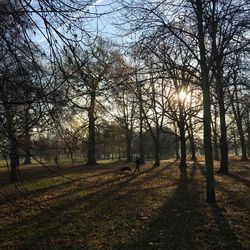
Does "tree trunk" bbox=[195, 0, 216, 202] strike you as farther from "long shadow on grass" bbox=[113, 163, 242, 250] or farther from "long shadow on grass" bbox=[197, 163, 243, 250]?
"long shadow on grass" bbox=[197, 163, 243, 250]

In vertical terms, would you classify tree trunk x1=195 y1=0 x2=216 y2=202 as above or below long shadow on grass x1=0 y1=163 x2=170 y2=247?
above

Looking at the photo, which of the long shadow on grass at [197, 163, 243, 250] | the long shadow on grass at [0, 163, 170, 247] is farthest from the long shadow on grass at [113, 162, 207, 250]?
the long shadow on grass at [0, 163, 170, 247]

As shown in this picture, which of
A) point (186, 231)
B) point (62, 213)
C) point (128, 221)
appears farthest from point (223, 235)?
point (62, 213)

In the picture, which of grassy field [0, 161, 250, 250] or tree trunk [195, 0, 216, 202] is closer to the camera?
grassy field [0, 161, 250, 250]

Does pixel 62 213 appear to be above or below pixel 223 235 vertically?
above

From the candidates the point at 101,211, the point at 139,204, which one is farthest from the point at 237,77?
the point at 101,211

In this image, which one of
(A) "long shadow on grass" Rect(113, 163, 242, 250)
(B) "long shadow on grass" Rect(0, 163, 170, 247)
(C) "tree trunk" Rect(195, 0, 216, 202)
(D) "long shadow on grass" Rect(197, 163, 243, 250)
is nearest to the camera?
(D) "long shadow on grass" Rect(197, 163, 243, 250)

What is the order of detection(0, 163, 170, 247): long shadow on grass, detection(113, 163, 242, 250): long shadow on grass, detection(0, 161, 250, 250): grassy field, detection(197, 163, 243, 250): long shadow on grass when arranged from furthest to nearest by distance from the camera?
detection(0, 163, 170, 247): long shadow on grass → detection(0, 161, 250, 250): grassy field → detection(113, 163, 242, 250): long shadow on grass → detection(197, 163, 243, 250): long shadow on grass

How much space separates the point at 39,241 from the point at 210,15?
Result: 9.46 meters

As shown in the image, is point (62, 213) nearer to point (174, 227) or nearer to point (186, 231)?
point (174, 227)

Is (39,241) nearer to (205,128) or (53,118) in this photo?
(53,118)

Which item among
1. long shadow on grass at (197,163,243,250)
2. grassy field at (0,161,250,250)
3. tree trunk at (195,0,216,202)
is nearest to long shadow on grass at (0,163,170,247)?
grassy field at (0,161,250,250)

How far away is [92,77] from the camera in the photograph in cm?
515

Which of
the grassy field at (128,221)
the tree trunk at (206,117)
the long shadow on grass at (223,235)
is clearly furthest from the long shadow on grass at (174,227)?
the tree trunk at (206,117)
